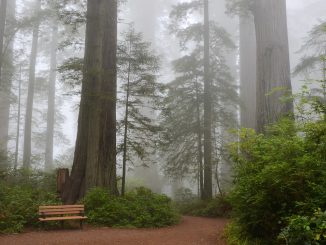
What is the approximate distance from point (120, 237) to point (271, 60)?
23.3 feet

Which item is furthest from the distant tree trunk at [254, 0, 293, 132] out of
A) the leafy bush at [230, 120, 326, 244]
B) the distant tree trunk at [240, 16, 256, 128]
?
the distant tree trunk at [240, 16, 256, 128]

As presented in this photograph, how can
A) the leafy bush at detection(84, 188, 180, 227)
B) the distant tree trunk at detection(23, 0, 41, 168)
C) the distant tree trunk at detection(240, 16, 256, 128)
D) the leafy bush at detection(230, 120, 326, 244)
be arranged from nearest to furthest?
the leafy bush at detection(230, 120, 326, 244)
the leafy bush at detection(84, 188, 180, 227)
the distant tree trunk at detection(240, 16, 256, 128)
the distant tree trunk at detection(23, 0, 41, 168)

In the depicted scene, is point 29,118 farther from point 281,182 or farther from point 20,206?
point 281,182

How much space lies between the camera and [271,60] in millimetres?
11461

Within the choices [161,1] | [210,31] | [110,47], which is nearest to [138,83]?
[110,47]

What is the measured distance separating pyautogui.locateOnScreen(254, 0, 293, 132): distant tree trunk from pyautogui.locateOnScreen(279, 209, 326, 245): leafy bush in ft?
22.1

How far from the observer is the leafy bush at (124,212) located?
33.0ft

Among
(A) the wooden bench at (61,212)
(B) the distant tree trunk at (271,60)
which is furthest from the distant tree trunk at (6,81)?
(B) the distant tree trunk at (271,60)

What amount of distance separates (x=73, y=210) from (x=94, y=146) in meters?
2.63

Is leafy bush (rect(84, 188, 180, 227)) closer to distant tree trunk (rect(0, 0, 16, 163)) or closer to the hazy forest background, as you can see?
the hazy forest background

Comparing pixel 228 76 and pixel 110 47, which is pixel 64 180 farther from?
pixel 228 76

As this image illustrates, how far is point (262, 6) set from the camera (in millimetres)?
12070

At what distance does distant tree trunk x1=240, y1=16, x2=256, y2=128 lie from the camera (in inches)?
770

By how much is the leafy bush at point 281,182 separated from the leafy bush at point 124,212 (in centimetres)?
417
